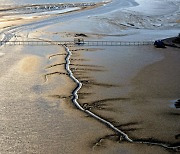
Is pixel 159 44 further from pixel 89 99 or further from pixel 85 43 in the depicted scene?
pixel 89 99

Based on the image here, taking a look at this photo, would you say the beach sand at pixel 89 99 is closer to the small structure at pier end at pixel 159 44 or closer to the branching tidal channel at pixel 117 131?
the branching tidal channel at pixel 117 131

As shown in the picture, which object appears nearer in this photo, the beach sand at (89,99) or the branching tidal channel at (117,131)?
the branching tidal channel at (117,131)

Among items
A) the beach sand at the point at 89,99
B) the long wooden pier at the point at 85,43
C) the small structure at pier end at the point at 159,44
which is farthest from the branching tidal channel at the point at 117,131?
the small structure at pier end at the point at 159,44

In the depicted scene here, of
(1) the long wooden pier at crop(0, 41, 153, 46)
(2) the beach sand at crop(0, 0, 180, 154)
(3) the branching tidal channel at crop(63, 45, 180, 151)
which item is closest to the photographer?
(3) the branching tidal channel at crop(63, 45, 180, 151)

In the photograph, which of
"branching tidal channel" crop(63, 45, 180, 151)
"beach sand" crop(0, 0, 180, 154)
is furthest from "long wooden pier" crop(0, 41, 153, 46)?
"branching tidal channel" crop(63, 45, 180, 151)

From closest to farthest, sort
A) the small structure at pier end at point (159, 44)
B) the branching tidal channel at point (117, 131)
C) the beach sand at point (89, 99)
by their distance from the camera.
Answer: the branching tidal channel at point (117, 131), the beach sand at point (89, 99), the small structure at pier end at point (159, 44)

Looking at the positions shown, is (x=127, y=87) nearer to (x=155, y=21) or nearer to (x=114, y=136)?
(x=114, y=136)

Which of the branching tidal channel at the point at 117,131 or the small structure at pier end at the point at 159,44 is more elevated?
the small structure at pier end at the point at 159,44

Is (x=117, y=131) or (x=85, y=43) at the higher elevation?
(x=85, y=43)

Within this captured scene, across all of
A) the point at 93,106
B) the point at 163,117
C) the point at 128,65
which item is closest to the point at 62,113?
the point at 93,106

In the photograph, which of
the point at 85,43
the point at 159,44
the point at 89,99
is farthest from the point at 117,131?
the point at 85,43

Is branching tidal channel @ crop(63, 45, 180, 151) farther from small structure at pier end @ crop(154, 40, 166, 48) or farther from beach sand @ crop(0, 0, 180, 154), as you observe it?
small structure at pier end @ crop(154, 40, 166, 48)
